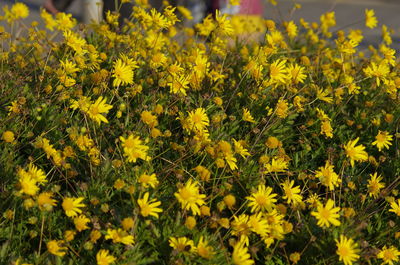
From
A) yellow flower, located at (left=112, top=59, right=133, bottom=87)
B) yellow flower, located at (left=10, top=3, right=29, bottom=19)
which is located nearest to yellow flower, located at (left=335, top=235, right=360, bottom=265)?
yellow flower, located at (left=112, top=59, right=133, bottom=87)

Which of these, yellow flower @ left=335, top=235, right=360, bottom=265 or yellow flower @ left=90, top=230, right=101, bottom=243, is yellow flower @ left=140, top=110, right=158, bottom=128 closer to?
yellow flower @ left=90, top=230, right=101, bottom=243

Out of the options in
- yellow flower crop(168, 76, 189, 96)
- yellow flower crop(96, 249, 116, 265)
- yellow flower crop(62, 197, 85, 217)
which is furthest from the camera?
yellow flower crop(168, 76, 189, 96)

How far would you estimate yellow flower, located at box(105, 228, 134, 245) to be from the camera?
7.22ft

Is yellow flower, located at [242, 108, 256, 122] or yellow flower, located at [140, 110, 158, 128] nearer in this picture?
yellow flower, located at [140, 110, 158, 128]

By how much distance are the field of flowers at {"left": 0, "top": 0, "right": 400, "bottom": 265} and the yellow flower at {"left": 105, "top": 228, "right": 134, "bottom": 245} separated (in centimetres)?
1

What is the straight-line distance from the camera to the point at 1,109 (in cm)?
307

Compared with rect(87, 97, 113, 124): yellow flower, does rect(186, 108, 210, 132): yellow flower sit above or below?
above

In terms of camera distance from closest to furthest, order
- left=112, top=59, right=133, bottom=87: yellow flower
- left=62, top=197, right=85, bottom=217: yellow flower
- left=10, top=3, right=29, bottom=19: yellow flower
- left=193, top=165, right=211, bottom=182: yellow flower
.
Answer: left=62, top=197, right=85, bottom=217: yellow flower → left=193, top=165, right=211, bottom=182: yellow flower → left=112, top=59, right=133, bottom=87: yellow flower → left=10, top=3, right=29, bottom=19: yellow flower

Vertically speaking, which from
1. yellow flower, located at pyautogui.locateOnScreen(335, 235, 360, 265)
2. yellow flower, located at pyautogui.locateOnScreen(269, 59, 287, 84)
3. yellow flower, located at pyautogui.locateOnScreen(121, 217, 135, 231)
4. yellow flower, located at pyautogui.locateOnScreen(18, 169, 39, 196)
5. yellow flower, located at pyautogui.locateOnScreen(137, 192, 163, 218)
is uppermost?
yellow flower, located at pyautogui.locateOnScreen(269, 59, 287, 84)

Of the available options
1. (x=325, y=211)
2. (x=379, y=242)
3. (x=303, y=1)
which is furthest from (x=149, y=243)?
(x=303, y=1)

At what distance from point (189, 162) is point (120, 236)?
30.0 inches

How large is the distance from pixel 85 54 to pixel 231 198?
1.50m

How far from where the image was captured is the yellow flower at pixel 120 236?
7.22 feet

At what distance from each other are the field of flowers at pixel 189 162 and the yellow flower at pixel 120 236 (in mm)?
13
